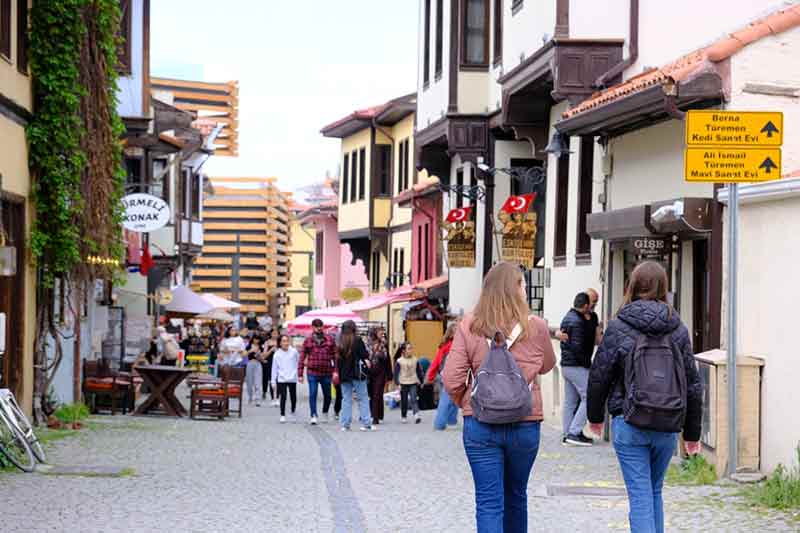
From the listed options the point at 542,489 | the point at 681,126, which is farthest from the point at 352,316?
the point at 542,489

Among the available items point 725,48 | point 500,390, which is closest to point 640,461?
point 500,390

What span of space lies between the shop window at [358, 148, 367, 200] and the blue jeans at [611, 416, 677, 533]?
44.7 m

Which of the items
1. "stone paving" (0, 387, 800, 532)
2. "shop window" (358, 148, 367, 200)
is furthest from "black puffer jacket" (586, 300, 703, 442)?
"shop window" (358, 148, 367, 200)

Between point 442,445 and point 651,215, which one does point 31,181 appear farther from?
point 651,215

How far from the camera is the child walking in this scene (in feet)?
121

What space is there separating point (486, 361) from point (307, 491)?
19.2 feet

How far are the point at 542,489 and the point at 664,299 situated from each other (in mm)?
5307

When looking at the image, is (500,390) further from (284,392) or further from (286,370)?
(286,370)

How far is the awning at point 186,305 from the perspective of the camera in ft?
147

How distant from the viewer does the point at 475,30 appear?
103ft

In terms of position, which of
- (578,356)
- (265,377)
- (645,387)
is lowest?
(265,377)

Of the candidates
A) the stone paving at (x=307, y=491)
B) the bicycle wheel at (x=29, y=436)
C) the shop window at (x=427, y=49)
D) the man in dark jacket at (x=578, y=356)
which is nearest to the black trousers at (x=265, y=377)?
the shop window at (x=427, y=49)

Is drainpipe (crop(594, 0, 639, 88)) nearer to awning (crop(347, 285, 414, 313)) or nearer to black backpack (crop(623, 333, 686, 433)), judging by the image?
black backpack (crop(623, 333, 686, 433))

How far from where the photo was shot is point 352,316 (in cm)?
4425
